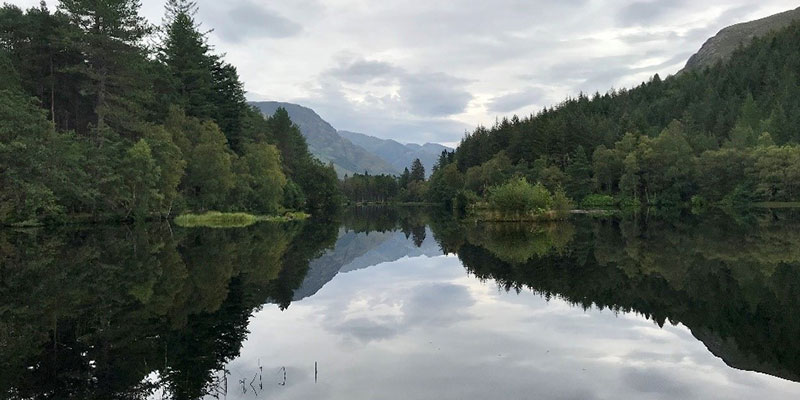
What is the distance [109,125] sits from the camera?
53.0m

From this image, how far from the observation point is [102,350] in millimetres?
11398

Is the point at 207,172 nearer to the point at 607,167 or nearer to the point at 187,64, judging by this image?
the point at 187,64

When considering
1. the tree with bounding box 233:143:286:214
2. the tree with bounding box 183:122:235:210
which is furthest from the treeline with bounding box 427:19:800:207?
the tree with bounding box 183:122:235:210

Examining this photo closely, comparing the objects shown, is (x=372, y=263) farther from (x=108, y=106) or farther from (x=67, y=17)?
(x=67, y=17)

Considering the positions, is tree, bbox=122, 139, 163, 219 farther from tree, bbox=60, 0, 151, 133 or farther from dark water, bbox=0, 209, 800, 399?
dark water, bbox=0, 209, 800, 399

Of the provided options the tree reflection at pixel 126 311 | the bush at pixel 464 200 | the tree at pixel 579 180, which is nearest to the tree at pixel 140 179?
the tree reflection at pixel 126 311

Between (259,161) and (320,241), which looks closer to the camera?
(320,241)

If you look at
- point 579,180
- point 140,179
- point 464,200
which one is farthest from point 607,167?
point 140,179

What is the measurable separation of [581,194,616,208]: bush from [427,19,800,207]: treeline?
0.20 metres

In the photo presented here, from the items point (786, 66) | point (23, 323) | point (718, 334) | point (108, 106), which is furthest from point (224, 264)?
point (786, 66)

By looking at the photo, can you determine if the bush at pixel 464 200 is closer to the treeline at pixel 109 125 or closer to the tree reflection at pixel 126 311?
the treeline at pixel 109 125

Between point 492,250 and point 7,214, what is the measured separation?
38.0m

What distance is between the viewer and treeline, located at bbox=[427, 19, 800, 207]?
3531 inches

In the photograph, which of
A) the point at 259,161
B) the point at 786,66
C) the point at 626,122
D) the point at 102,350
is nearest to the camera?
the point at 102,350
